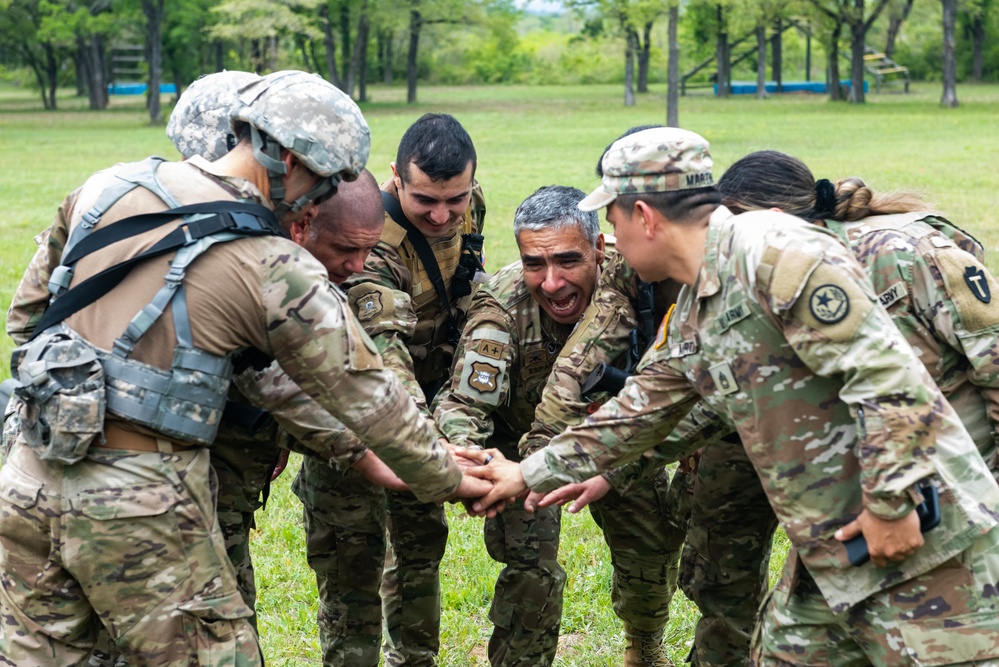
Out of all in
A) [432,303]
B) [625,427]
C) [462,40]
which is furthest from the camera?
[462,40]

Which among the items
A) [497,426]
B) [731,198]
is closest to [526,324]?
[497,426]

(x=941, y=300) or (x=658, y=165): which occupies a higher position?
(x=658, y=165)

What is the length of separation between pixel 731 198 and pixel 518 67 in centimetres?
8721

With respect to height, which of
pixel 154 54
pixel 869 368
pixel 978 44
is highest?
pixel 978 44

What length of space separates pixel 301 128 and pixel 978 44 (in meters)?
72.3

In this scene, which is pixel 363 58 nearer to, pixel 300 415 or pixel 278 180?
pixel 300 415

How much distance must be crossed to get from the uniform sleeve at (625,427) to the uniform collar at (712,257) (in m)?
0.45

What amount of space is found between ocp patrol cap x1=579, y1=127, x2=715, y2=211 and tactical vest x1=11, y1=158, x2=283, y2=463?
1.14 metres

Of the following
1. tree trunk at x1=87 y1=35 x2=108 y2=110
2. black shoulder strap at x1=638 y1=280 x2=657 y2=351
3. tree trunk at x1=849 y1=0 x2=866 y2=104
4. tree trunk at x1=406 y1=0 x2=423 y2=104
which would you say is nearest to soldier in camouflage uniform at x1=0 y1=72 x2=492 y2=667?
black shoulder strap at x1=638 y1=280 x2=657 y2=351

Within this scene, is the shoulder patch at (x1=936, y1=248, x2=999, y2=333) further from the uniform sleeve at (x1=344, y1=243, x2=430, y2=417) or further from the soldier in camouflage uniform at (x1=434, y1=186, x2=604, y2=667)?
the uniform sleeve at (x1=344, y1=243, x2=430, y2=417)

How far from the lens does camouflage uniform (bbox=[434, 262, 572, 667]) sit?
4820mm

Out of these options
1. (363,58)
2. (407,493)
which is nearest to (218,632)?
(407,493)

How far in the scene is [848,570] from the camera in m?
3.27

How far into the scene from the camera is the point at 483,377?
4.81 metres
